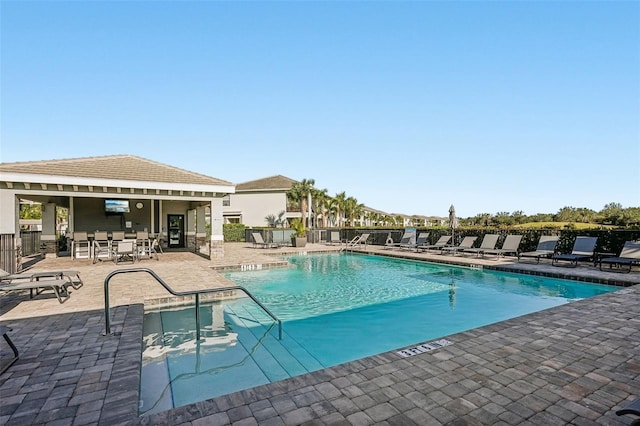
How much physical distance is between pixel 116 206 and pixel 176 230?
11.4 feet

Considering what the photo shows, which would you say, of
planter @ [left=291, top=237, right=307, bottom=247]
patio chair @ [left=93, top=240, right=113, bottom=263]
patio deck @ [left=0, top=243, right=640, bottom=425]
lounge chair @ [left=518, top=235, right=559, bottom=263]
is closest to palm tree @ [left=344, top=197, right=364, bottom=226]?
planter @ [left=291, top=237, right=307, bottom=247]

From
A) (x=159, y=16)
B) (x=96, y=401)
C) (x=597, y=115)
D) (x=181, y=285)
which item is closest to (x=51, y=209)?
(x=159, y=16)

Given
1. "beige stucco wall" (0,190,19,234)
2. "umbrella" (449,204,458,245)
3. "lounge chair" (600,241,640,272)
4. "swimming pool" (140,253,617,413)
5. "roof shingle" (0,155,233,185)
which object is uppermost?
"roof shingle" (0,155,233,185)

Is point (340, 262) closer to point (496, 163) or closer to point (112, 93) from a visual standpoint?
point (112, 93)

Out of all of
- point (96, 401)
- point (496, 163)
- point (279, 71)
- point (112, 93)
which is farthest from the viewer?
point (496, 163)

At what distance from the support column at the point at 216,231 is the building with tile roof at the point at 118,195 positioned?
1.5 inches

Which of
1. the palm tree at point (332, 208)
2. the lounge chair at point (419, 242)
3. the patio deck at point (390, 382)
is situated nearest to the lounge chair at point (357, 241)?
the lounge chair at point (419, 242)

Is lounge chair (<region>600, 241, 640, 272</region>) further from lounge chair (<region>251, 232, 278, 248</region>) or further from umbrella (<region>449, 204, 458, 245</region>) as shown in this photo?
lounge chair (<region>251, 232, 278, 248</region>)

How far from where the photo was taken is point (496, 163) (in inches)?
879

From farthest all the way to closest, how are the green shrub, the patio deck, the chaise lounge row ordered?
the green shrub
the chaise lounge row
the patio deck

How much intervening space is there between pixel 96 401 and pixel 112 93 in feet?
44.5

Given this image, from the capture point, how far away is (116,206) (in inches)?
Result: 612

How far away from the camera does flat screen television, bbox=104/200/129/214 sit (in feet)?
50.8

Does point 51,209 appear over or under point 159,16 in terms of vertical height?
under
